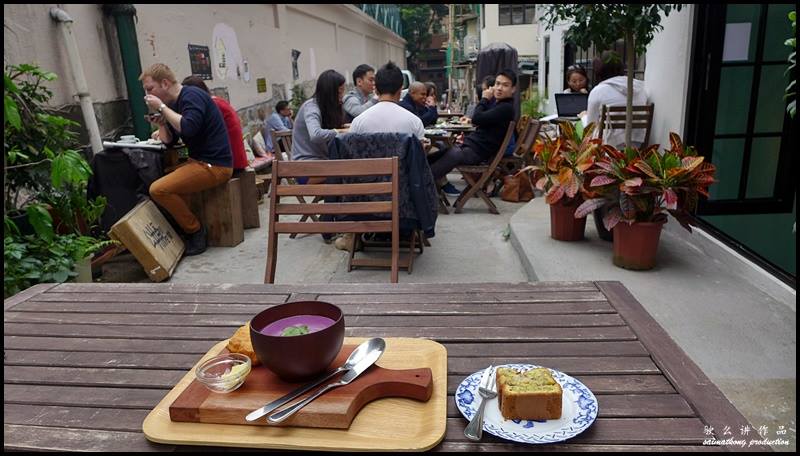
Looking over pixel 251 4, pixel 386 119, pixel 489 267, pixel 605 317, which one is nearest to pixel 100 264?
pixel 386 119

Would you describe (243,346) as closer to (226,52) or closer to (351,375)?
(351,375)

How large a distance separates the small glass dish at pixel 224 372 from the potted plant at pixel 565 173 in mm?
2741

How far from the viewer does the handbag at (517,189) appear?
570 centimetres

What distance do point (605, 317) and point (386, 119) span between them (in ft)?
9.33

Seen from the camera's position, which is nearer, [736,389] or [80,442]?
[80,442]

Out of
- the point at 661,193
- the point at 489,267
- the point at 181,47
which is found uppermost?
the point at 181,47

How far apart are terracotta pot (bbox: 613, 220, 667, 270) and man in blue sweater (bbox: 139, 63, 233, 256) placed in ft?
9.62

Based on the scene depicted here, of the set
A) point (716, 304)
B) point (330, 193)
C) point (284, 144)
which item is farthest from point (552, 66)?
point (330, 193)

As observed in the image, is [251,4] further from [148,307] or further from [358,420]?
[358,420]

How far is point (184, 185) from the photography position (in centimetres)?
412

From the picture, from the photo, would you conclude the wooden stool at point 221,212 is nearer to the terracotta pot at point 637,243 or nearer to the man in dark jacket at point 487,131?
the man in dark jacket at point 487,131

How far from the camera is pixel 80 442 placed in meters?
0.82

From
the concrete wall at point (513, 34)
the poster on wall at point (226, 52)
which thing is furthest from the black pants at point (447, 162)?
the concrete wall at point (513, 34)

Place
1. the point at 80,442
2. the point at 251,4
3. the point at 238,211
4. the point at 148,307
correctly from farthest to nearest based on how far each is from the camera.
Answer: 1. the point at 251,4
2. the point at 238,211
3. the point at 148,307
4. the point at 80,442
